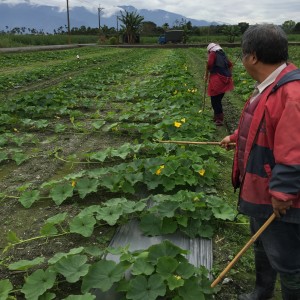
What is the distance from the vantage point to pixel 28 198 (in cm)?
363

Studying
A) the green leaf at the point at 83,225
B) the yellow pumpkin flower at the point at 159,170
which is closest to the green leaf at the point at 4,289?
the green leaf at the point at 83,225

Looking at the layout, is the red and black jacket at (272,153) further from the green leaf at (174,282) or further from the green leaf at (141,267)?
the green leaf at (141,267)

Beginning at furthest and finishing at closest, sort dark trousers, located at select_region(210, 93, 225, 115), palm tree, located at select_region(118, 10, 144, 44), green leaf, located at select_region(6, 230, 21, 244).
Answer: palm tree, located at select_region(118, 10, 144, 44) < dark trousers, located at select_region(210, 93, 225, 115) < green leaf, located at select_region(6, 230, 21, 244)

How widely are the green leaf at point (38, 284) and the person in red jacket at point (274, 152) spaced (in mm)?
1306

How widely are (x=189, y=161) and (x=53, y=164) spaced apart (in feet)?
6.08

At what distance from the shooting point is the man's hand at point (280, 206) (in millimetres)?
1847

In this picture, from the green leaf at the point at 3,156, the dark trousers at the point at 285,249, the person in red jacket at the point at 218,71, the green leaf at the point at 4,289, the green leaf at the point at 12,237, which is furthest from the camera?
the person in red jacket at the point at 218,71

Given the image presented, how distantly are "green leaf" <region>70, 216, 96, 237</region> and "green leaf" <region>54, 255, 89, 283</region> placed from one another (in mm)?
450

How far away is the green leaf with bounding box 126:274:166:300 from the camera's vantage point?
2174 mm

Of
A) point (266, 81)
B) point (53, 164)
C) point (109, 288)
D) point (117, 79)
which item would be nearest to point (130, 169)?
point (53, 164)

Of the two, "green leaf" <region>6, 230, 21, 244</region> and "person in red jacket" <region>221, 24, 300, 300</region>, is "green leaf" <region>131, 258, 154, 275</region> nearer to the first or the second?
"person in red jacket" <region>221, 24, 300, 300</region>

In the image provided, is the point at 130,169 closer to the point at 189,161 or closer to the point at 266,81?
the point at 189,161

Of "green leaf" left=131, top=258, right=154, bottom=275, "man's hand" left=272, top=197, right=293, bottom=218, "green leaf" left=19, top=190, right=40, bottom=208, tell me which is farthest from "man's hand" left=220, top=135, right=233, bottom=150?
"green leaf" left=19, top=190, right=40, bottom=208

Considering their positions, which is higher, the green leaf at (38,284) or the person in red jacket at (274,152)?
the person in red jacket at (274,152)
